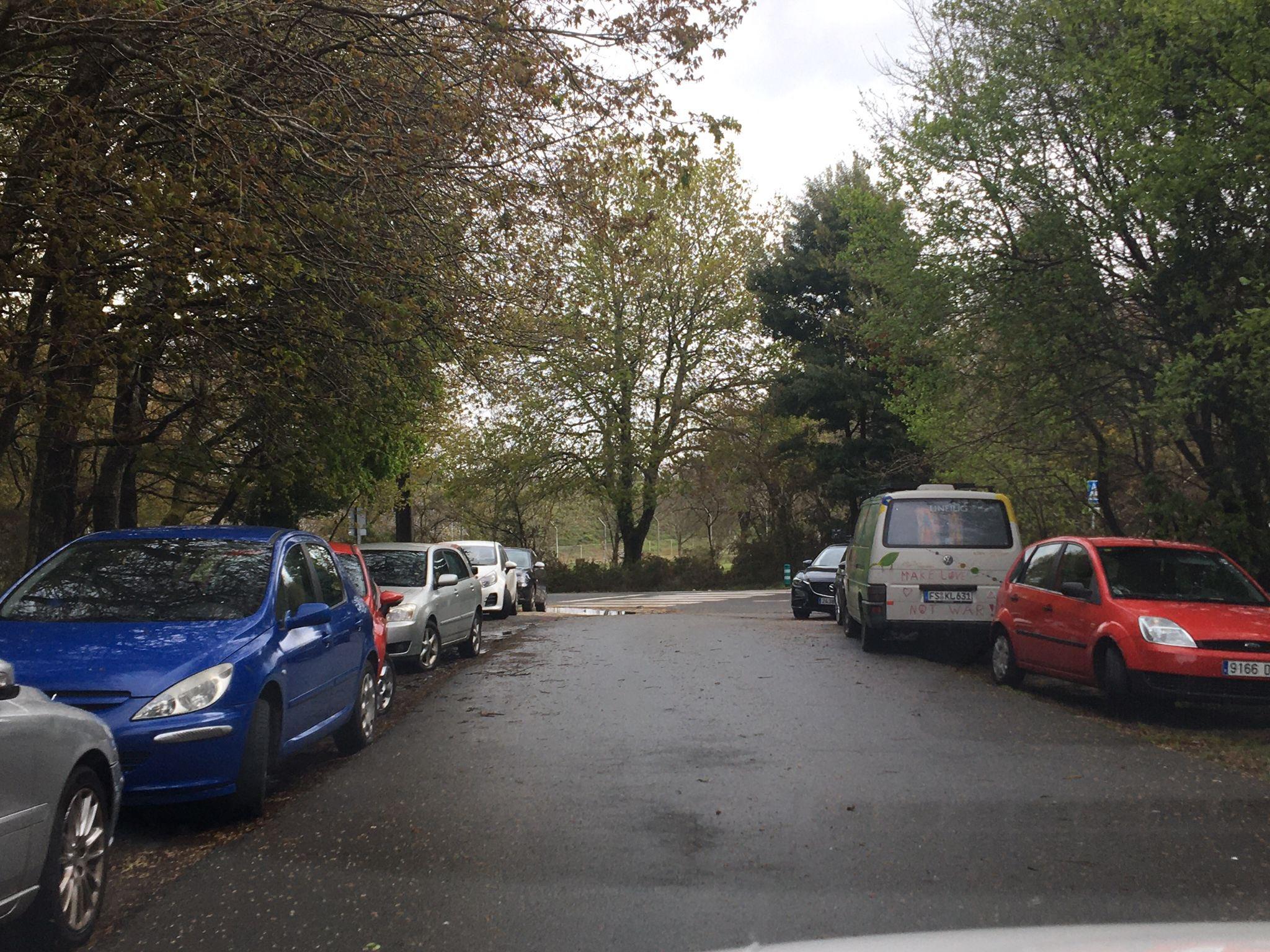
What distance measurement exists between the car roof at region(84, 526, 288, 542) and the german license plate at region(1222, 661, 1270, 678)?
282 inches

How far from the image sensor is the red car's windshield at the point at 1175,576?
11.1 meters

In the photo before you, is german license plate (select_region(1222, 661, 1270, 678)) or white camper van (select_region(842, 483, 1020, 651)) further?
white camper van (select_region(842, 483, 1020, 651))

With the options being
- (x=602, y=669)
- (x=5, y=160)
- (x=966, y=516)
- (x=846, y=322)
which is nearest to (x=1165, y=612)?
(x=966, y=516)

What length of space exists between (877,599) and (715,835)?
9.07 m

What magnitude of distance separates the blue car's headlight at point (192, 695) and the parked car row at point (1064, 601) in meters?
7.10

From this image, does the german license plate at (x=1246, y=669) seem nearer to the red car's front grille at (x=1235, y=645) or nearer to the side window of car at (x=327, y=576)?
the red car's front grille at (x=1235, y=645)

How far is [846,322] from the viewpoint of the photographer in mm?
42062

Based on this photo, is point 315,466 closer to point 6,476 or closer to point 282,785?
point 282,785

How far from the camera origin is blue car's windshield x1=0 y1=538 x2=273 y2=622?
755 cm

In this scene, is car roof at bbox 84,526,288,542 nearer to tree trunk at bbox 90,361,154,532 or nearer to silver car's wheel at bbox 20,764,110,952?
silver car's wheel at bbox 20,764,110,952

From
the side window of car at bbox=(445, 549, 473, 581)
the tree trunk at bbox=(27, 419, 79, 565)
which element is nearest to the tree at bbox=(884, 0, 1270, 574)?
the side window of car at bbox=(445, 549, 473, 581)

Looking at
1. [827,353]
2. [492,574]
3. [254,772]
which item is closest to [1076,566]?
[254,772]

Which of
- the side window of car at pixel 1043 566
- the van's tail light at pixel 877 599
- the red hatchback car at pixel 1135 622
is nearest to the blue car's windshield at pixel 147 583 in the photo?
the red hatchback car at pixel 1135 622

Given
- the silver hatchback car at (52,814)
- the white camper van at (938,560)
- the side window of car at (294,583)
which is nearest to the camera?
the silver hatchback car at (52,814)
